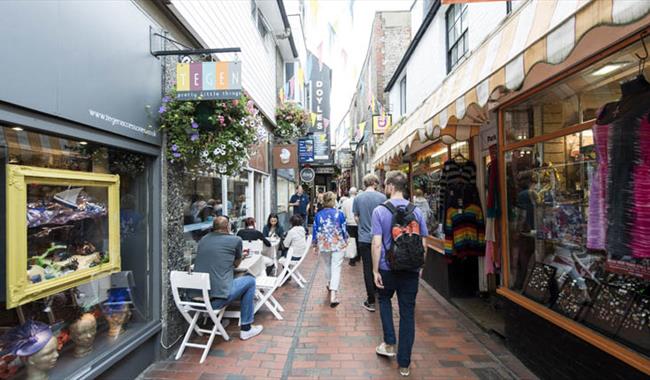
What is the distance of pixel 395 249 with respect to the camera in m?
3.15

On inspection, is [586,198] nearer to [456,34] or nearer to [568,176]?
[568,176]

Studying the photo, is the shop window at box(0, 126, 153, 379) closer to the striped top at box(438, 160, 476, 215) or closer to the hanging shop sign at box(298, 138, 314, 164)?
the striped top at box(438, 160, 476, 215)

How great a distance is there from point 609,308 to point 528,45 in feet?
6.85

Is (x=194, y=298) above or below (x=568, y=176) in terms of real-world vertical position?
below

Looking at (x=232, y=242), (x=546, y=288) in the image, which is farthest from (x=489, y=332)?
(x=232, y=242)

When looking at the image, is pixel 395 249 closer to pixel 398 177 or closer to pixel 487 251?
pixel 398 177

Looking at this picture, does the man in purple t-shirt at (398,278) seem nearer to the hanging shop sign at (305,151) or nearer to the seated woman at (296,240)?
the seated woman at (296,240)

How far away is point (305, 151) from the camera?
525 inches

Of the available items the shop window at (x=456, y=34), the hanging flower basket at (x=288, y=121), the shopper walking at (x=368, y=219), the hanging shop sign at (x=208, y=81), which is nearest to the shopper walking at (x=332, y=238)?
the shopper walking at (x=368, y=219)

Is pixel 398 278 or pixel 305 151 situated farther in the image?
pixel 305 151

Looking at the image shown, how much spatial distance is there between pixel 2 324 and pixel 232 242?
1958 mm

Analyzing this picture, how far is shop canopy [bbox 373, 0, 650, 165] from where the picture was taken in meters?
1.73

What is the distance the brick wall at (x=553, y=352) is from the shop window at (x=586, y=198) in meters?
0.17

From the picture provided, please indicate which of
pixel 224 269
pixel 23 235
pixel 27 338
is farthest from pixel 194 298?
pixel 23 235
